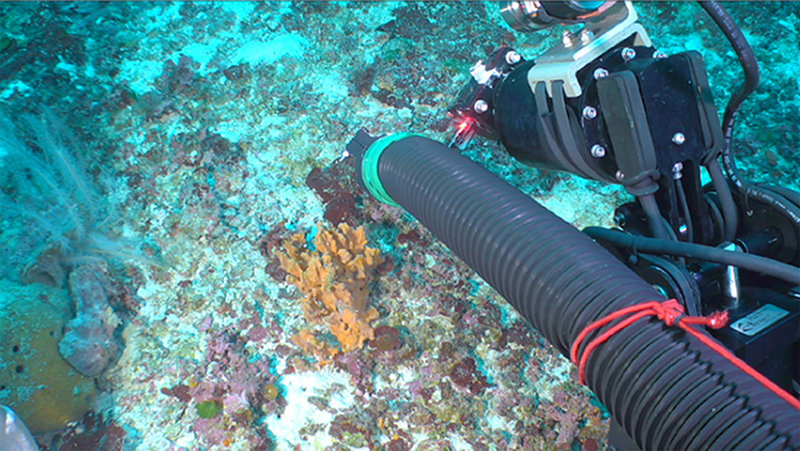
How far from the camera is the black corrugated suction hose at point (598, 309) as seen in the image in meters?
1.00

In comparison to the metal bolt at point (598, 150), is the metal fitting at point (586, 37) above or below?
above

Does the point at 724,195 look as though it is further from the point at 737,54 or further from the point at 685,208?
the point at 737,54

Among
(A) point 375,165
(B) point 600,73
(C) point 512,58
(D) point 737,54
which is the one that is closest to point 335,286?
(A) point 375,165

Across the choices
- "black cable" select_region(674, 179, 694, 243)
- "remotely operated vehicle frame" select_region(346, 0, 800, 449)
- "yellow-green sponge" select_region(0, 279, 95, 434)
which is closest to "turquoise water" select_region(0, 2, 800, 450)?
"yellow-green sponge" select_region(0, 279, 95, 434)

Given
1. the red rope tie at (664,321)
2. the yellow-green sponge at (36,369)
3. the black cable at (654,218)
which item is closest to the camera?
the red rope tie at (664,321)

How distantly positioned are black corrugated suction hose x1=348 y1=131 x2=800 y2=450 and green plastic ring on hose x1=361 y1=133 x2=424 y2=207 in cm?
25

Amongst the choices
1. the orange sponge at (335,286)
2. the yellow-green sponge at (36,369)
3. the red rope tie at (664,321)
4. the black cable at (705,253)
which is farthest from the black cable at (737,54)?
the yellow-green sponge at (36,369)

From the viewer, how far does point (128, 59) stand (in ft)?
12.3

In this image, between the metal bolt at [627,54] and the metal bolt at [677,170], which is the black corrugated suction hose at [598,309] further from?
the metal bolt at [627,54]

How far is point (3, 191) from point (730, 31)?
3.42 m

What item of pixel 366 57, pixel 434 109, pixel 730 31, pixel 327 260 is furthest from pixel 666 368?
pixel 366 57

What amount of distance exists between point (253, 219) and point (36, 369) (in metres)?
1.19

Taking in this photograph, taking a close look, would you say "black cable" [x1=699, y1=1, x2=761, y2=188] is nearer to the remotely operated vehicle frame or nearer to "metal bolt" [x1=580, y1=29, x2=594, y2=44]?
the remotely operated vehicle frame

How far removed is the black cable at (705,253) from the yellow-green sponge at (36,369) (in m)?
2.25
